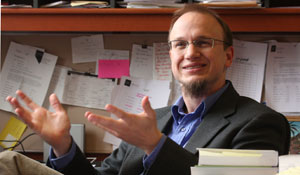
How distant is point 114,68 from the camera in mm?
1933

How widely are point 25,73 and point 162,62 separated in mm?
703

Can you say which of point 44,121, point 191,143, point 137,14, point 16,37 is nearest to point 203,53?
point 191,143

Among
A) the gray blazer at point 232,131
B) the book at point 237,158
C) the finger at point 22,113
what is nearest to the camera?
the book at point 237,158

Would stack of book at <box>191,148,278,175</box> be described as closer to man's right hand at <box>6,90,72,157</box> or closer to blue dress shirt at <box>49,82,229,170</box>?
man's right hand at <box>6,90,72,157</box>

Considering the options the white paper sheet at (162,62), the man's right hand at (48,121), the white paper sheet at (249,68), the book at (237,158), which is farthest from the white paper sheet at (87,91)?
the book at (237,158)

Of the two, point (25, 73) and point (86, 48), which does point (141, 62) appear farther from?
point (25, 73)

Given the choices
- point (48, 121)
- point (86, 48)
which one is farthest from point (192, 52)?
point (86, 48)

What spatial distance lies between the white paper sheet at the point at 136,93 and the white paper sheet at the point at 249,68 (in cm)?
34

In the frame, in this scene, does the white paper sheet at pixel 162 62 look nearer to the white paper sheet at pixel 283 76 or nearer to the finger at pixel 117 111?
the white paper sheet at pixel 283 76

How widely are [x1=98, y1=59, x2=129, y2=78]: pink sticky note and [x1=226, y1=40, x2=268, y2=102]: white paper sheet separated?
0.51 m

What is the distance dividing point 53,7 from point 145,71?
0.54m

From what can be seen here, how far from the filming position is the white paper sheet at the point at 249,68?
1.85m

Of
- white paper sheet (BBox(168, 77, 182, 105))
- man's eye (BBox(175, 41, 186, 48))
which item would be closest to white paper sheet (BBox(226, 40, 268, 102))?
white paper sheet (BBox(168, 77, 182, 105))

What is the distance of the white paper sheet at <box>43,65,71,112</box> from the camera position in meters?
1.96
